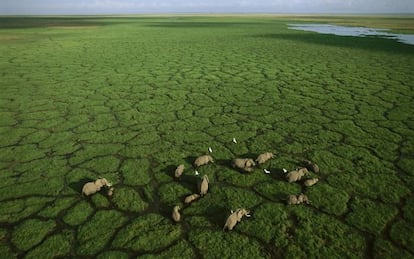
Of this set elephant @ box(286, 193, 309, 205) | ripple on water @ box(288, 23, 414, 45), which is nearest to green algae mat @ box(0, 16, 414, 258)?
elephant @ box(286, 193, 309, 205)

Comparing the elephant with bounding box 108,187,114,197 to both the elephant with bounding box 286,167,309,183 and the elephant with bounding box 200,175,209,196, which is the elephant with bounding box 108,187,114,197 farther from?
the elephant with bounding box 286,167,309,183

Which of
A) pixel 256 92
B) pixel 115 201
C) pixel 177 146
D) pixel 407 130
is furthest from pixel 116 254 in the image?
pixel 256 92

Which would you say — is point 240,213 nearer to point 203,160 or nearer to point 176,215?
point 176,215

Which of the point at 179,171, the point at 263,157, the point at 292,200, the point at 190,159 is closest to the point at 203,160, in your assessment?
the point at 190,159

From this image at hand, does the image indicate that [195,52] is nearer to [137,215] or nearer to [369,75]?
[369,75]

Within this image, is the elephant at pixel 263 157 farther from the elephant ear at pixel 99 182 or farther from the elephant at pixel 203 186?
the elephant ear at pixel 99 182
